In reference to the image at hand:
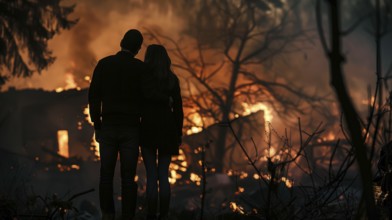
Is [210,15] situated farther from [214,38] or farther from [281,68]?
[281,68]

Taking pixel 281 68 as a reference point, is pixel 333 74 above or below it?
below

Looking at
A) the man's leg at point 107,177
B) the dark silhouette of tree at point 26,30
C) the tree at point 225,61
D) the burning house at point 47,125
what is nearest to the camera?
the man's leg at point 107,177

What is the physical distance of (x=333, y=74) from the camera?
4.37 feet

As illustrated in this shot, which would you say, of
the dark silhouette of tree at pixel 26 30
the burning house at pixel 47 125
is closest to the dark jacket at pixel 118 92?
the dark silhouette of tree at pixel 26 30

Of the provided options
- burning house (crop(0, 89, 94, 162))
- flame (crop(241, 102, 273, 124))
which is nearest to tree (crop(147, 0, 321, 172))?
flame (crop(241, 102, 273, 124))

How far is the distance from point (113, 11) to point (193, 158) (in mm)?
15343

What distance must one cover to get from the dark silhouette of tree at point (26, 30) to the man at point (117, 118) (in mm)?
11873

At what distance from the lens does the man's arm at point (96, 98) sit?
464 cm

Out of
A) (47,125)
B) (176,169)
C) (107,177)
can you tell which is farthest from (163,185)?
(47,125)

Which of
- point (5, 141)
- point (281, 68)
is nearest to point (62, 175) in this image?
point (5, 141)

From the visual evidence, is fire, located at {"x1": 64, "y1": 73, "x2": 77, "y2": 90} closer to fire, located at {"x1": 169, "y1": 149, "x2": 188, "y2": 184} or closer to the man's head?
fire, located at {"x1": 169, "y1": 149, "x2": 188, "y2": 184}

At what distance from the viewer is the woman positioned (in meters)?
4.78

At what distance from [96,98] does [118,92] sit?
0.67ft

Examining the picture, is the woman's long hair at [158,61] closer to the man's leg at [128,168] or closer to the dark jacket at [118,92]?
the dark jacket at [118,92]
